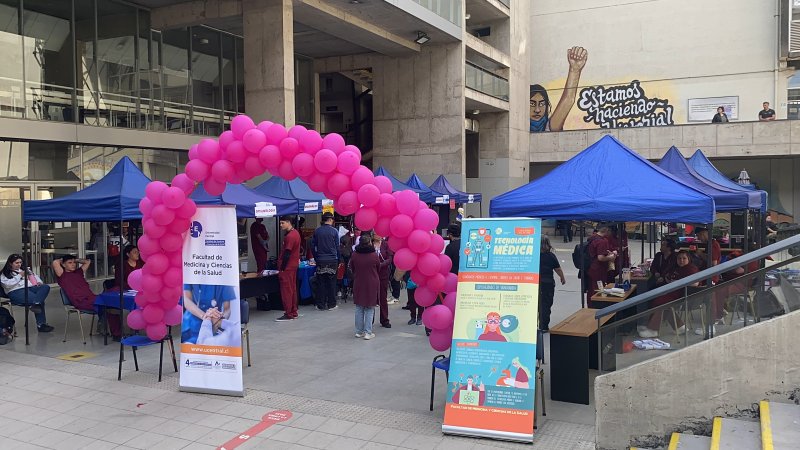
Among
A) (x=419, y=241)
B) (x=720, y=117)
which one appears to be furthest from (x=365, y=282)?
(x=720, y=117)

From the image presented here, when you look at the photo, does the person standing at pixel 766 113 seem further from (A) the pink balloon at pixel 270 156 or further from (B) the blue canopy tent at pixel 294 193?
(A) the pink balloon at pixel 270 156

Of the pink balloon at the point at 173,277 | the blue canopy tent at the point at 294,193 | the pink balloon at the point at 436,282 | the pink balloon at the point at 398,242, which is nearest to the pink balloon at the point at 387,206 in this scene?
the pink balloon at the point at 398,242

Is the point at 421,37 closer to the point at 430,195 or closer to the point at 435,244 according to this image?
the point at 430,195

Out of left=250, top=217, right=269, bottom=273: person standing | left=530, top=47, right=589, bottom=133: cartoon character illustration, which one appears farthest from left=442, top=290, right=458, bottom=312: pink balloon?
left=530, top=47, right=589, bottom=133: cartoon character illustration

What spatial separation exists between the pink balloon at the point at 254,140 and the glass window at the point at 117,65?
1095cm

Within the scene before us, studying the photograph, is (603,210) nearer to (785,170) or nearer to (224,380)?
(224,380)

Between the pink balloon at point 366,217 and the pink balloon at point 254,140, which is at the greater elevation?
the pink balloon at point 254,140

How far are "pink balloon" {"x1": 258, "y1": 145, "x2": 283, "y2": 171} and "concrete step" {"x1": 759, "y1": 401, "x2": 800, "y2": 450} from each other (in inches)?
207

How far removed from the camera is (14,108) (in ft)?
46.3

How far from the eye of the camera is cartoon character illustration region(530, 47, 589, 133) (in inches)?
1305

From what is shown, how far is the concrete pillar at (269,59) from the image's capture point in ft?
52.3

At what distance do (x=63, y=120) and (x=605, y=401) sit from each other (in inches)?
570

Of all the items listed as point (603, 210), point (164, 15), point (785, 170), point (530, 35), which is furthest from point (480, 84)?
point (603, 210)

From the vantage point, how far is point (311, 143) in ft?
22.6
